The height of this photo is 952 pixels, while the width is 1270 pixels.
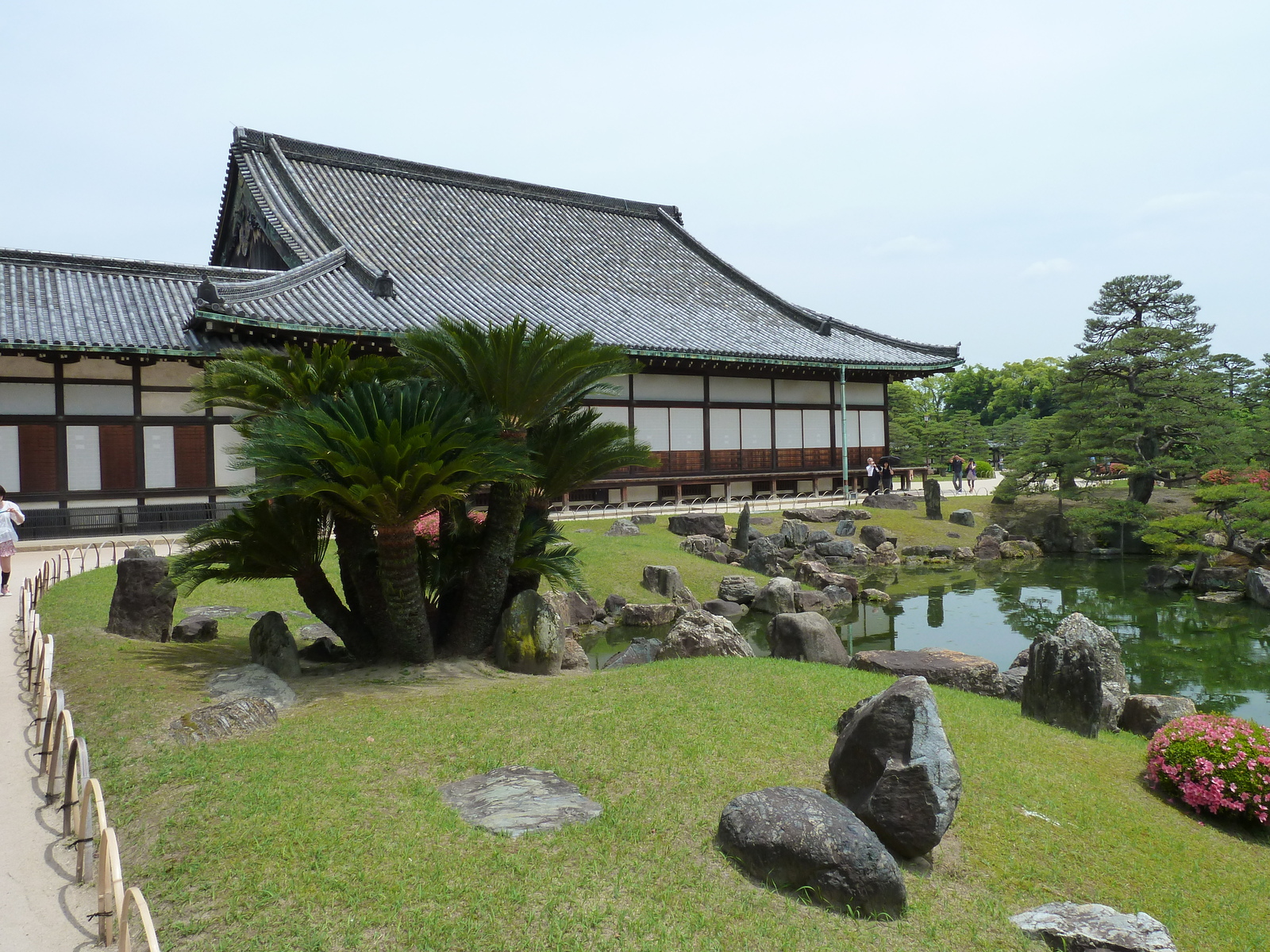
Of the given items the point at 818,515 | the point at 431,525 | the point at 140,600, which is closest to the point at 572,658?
the point at 431,525

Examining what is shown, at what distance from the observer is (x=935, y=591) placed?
22.6 meters

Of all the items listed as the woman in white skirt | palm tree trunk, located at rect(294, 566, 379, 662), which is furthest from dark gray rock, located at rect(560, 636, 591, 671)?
the woman in white skirt

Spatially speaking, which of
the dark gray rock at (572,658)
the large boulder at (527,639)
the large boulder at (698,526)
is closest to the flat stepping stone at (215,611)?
the large boulder at (527,639)

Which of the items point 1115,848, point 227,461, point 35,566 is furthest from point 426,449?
point 227,461

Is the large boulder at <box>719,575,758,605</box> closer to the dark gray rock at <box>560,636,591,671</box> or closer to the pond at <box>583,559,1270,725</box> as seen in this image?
the pond at <box>583,559,1270,725</box>

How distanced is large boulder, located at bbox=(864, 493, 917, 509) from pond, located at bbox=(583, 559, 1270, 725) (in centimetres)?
545

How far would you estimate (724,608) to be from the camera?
A: 19.1m

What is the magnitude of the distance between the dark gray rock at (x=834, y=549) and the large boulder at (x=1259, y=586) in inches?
403

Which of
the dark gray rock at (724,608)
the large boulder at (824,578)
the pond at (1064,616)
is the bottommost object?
the pond at (1064,616)

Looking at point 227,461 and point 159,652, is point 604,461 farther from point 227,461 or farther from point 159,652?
point 227,461

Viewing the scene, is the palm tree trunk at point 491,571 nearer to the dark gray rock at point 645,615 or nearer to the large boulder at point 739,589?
the dark gray rock at point 645,615

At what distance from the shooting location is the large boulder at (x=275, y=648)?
9.82 m

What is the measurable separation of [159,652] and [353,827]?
19.5 ft

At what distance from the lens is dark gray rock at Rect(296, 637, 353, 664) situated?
36.7 ft
